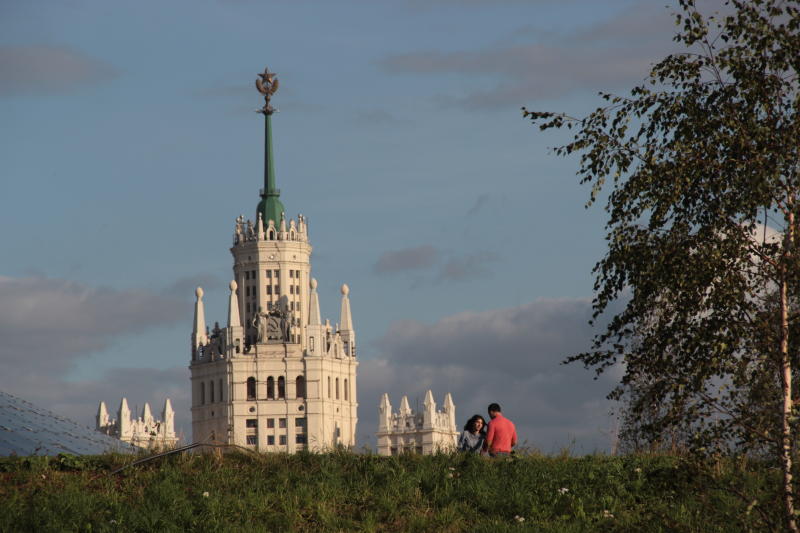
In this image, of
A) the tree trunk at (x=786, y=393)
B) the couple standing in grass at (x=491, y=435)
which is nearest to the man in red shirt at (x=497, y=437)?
the couple standing in grass at (x=491, y=435)

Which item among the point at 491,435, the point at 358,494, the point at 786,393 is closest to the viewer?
the point at 786,393

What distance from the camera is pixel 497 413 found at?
30828mm

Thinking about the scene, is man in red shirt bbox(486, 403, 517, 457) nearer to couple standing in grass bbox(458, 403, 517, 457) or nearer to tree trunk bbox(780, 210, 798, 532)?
couple standing in grass bbox(458, 403, 517, 457)

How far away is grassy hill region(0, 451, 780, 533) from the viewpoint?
87.9ft

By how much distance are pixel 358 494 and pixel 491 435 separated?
3783mm

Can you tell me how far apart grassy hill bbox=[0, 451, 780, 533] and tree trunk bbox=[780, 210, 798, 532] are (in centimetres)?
192

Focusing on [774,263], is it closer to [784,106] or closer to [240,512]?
[784,106]

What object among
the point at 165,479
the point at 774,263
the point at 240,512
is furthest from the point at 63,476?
the point at 774,263

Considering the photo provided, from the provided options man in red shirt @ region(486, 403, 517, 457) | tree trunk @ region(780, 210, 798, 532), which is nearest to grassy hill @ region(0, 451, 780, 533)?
man in red shirt @ region(486, 403, 517, 457)

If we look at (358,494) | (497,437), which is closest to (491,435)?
(497,437)

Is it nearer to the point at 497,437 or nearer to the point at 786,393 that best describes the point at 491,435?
the point at 497,437

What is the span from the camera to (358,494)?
2828 centimetres

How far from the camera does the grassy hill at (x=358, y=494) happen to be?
2678cm

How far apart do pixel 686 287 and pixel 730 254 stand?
83cm
